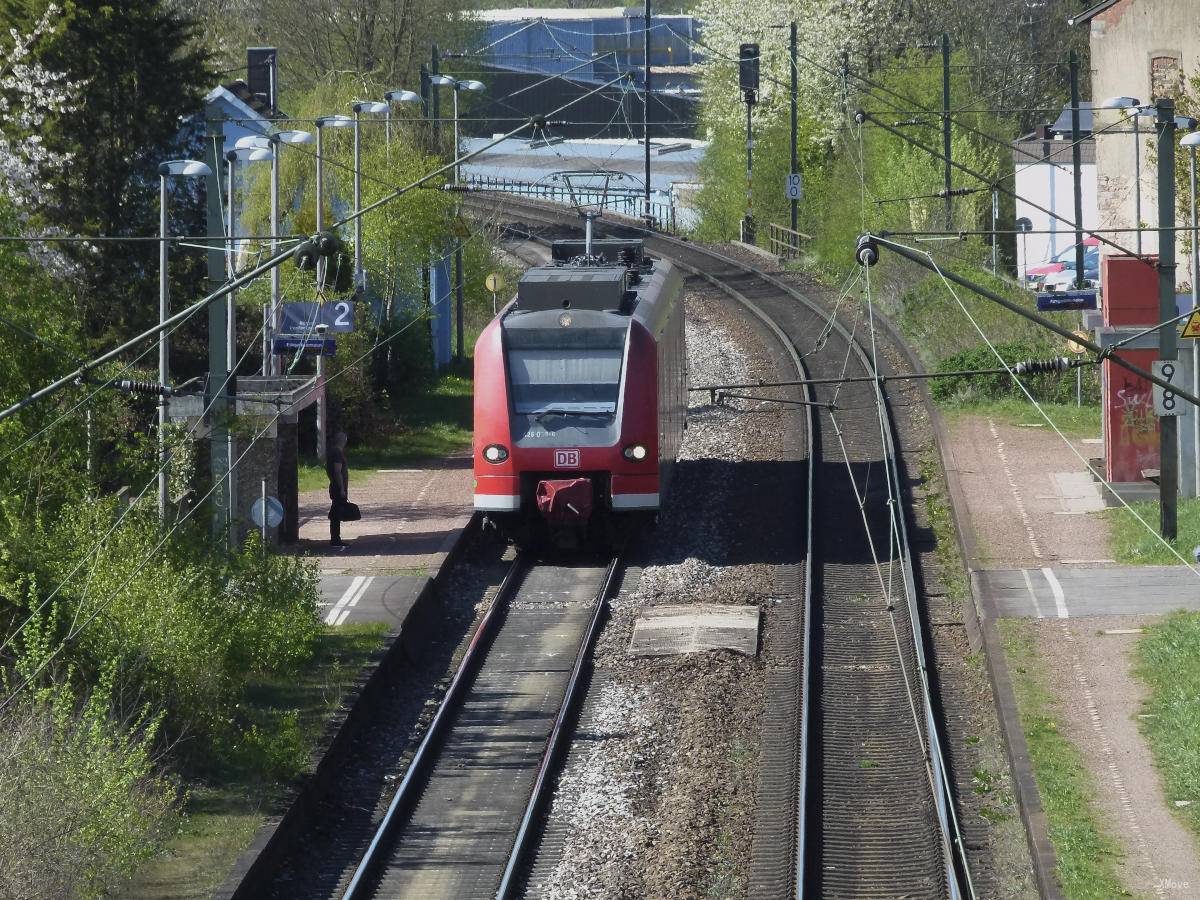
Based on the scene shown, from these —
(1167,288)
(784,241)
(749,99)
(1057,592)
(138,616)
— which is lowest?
(1057,592)

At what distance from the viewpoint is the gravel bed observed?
1247 centimetres

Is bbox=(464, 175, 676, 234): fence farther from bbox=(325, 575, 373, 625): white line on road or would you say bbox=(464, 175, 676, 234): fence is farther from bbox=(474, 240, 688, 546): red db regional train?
bbox=(325, 575, 373, 625): white line on road

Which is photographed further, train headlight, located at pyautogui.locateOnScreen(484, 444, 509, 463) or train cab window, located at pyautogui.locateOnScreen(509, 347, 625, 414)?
train cab window, located at pyautogui.locateOnScreen(509, 347, 625, 414)

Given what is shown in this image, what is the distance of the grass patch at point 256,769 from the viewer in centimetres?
1198

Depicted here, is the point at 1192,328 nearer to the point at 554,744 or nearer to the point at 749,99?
the point at 554,744

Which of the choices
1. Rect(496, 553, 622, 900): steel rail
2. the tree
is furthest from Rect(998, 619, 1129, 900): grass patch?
the tree

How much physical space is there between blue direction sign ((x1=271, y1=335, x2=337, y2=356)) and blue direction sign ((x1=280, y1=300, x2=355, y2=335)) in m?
0.18

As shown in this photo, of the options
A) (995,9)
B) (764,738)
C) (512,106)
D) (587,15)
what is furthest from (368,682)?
(587,15)

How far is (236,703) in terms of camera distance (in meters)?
15.6

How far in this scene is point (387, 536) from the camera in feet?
73.5

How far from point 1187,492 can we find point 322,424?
12934mm

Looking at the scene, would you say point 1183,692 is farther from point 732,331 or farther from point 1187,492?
point 732,331

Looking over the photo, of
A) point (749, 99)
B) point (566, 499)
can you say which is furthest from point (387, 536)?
point (749, 99)

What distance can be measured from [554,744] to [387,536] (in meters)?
8.11
